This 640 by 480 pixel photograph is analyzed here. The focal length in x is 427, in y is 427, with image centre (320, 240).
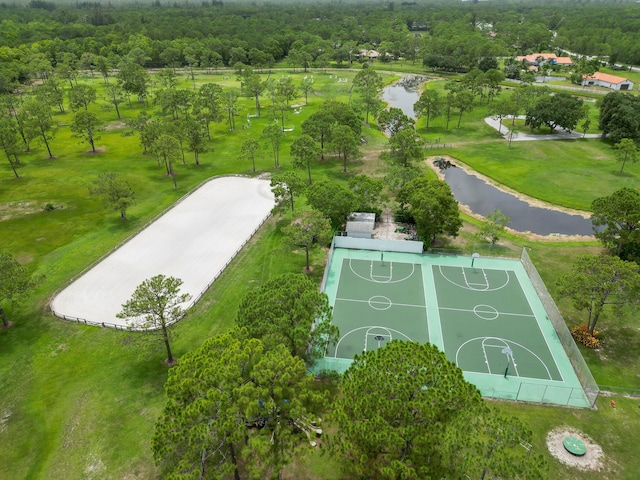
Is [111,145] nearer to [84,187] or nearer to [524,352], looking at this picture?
[84,187]

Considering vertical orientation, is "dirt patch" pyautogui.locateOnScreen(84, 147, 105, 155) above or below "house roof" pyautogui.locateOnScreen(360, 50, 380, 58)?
below

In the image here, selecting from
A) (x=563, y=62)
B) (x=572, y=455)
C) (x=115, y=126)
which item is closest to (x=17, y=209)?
(x=115, y=126)

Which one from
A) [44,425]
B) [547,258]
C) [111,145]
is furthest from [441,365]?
[111,145]

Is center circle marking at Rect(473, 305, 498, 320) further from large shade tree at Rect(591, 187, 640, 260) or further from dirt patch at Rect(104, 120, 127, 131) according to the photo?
dirt patch at Rect(104, 120, 127, 131)

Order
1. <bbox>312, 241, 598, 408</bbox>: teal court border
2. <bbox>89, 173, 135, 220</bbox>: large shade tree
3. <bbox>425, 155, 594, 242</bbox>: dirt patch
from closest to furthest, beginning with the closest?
<bbox>312, 241, 598, 408</bbox>: teal court border → <bbox>425, 155, 594, 242</bbox>: dirt patch → <bbox>89, 173, 135, 220</bbox>: large shade tree

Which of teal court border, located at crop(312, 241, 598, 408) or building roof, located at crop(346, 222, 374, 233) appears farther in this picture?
building roof, located at crop(346, 222, 374, 233)

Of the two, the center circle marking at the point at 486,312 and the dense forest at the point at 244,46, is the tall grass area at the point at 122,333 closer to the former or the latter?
the center circle marking at the point at 486,312

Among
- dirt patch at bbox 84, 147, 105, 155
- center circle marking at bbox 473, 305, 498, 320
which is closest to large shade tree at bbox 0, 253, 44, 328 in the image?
center circle marking at bbox 473, 305, 498, 320

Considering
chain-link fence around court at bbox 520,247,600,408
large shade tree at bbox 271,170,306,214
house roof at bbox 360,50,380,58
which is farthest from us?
house roof at bbox 360,50,380,58
